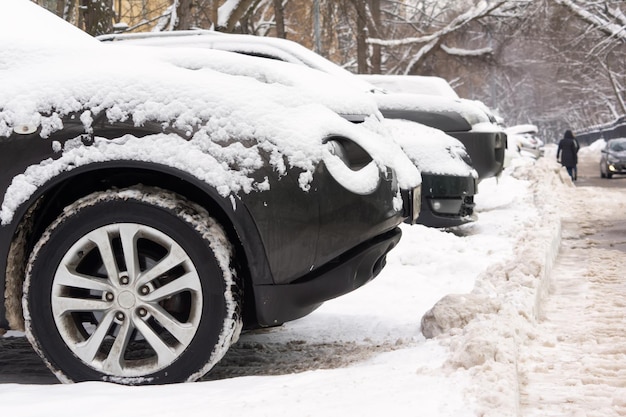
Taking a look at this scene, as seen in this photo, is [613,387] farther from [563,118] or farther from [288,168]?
[563,118]

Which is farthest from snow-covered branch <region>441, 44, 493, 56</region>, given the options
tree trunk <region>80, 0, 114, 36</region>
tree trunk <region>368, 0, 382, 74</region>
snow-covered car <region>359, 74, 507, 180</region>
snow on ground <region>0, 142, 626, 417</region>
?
snow on ground <region>0, 142, 626, 417</region>

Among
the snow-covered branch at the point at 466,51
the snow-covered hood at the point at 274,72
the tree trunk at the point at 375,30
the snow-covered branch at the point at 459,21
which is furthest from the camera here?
the snow-covered branch at the point at 466,51

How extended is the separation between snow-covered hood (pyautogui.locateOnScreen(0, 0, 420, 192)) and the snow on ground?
0.89m

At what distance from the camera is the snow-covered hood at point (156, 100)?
3.18 meters

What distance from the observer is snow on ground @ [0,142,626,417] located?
2.69 m

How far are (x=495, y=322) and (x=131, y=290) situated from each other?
65.7 inches

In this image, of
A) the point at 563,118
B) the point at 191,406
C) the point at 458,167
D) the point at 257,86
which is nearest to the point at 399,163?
the point at 257,86

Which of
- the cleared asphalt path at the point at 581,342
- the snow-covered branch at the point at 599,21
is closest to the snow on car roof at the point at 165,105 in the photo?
the cleared asphalt path at the point at 581,342

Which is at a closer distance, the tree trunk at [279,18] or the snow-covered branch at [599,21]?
the tree trunk at [279,18]

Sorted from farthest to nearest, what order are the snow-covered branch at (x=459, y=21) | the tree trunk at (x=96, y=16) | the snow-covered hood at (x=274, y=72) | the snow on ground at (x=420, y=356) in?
the snow-covered branch at (x=459, y=21) → the tree trunk at (x=96, y=16) → the snow-covered hood at (x=274, y=72) → the snow on ground at (x=420, y=356)

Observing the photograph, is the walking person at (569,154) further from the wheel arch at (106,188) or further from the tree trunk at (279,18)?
the wheel arch at (106,188)

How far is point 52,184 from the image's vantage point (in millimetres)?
3150

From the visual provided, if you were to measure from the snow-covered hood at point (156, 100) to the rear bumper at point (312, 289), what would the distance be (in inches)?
16.5

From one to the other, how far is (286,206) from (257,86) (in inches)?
21.6
